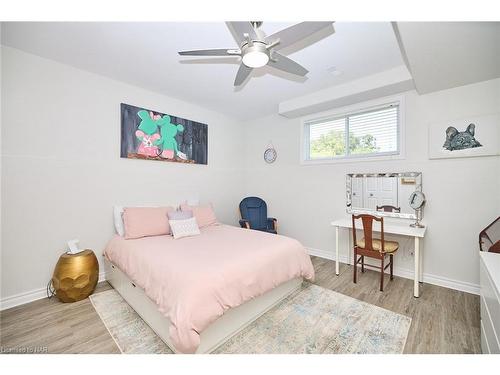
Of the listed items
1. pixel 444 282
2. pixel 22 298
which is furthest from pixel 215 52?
pixel 444 282

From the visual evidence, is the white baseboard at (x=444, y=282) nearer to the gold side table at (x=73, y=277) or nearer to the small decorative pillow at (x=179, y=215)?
the small decorative pillow at (x=179, y=215)

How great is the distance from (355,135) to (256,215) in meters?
2.13

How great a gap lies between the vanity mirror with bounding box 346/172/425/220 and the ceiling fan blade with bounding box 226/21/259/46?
256 cm

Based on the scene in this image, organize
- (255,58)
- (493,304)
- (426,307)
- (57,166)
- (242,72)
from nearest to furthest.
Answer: (493,304) < (255,58) < (242,72) < (426,307) < (57,166)

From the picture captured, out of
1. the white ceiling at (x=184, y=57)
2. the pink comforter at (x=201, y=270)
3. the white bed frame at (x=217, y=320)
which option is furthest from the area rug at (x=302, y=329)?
the white ceiling at (x=184, y=57)

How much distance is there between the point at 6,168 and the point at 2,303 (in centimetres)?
134

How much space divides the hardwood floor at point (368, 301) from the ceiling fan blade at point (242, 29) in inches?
96.9

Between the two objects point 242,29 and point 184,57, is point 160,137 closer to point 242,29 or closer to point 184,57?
point 184,57

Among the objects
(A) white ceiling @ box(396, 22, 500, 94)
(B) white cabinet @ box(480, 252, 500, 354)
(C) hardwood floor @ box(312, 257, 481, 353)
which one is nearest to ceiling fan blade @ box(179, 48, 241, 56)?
(A) white ceiling @ box(396, 22, 500, 94)

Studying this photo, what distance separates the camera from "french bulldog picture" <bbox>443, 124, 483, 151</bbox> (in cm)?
243

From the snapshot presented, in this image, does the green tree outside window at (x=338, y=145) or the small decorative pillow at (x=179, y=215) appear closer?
the small decorative pillow at (x=179, y=215)

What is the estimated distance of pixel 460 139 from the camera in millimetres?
2498

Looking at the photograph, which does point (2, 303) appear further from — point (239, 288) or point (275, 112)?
point (275, 112)

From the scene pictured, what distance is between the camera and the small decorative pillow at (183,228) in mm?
2732
